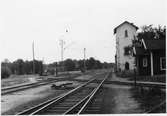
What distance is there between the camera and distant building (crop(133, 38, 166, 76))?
2816 cm

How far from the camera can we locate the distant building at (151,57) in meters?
28.2

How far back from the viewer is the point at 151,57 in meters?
28.3

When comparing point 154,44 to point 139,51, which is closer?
point 154,44

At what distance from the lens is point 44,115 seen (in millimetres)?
10367

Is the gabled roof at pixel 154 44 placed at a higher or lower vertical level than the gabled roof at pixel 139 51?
higher

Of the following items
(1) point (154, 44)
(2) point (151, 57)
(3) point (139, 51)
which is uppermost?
(1) point (154, 44)

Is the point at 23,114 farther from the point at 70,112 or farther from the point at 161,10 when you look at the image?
the point at 161,10

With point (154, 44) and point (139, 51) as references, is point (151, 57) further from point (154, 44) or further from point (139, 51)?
point (139, 51)

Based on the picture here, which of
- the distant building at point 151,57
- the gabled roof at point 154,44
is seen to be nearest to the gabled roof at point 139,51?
the distant building at point 151,57

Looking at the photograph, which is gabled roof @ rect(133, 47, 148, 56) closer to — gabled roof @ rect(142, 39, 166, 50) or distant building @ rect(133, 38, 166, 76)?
distant building @ rect(133, 38, 166, 76)

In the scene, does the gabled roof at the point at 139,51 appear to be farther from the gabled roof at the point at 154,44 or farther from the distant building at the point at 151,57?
the gabled roof at the point at 154,44

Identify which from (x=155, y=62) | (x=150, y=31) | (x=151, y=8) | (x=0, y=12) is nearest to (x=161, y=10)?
(x=151, y=8)

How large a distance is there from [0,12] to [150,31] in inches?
1543

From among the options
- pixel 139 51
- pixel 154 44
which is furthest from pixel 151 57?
pixel 139 51
